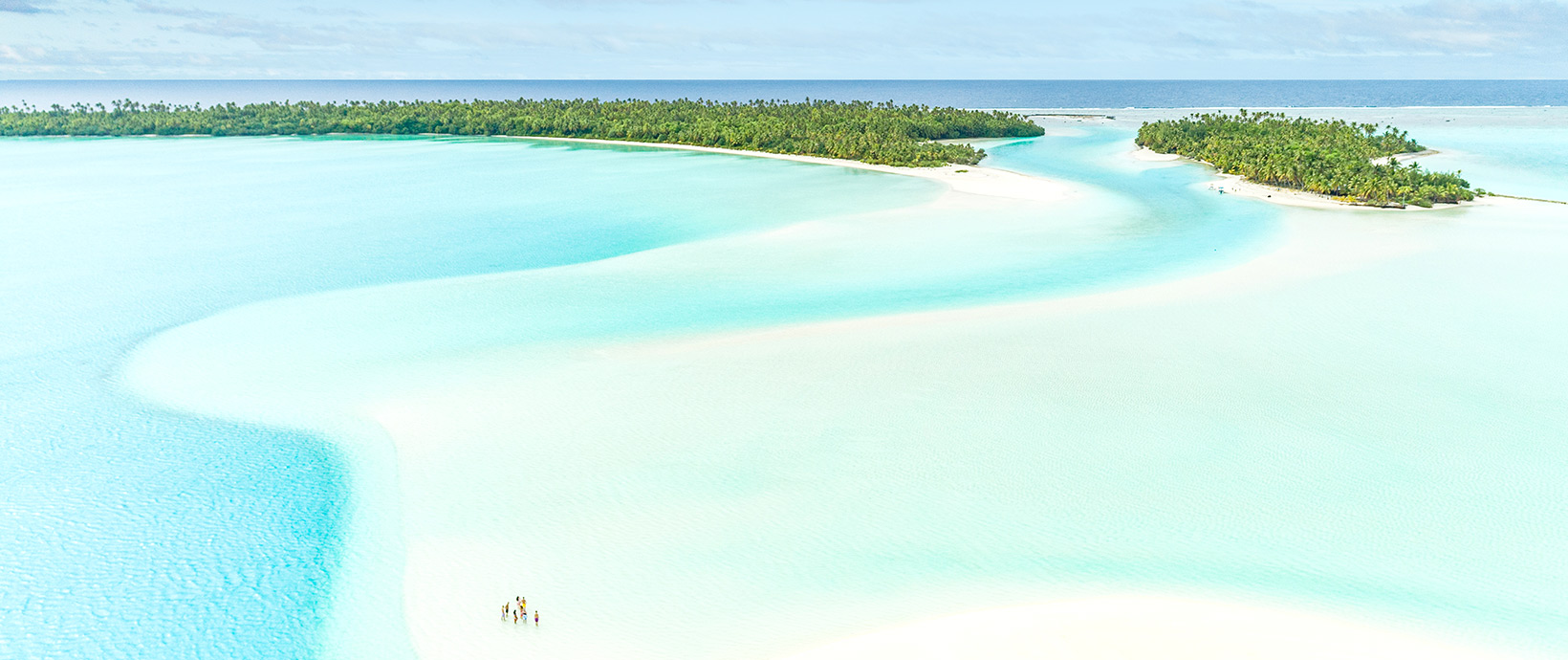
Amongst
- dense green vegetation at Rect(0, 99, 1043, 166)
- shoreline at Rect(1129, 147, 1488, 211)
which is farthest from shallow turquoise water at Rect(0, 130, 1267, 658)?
dense green vegetation at Rect(0, 99, 1043, 166)

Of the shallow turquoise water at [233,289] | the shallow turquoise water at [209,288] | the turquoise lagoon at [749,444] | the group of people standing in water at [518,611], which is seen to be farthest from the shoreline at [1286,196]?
the group of people standing in water at [518,611]

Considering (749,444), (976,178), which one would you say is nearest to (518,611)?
(749,444)

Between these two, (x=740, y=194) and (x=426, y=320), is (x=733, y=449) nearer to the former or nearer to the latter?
(x=426, y=320)

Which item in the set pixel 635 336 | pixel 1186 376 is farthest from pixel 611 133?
pixel 1186 376

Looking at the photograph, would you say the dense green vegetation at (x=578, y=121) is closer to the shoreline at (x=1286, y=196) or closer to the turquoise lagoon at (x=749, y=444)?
the shoreline at (x=1286, y=196)

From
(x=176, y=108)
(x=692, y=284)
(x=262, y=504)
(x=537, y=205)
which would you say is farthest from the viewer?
(x=176, y=108)

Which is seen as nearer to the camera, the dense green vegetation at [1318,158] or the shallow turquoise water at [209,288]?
the shallow turquoise water at [209,288]
